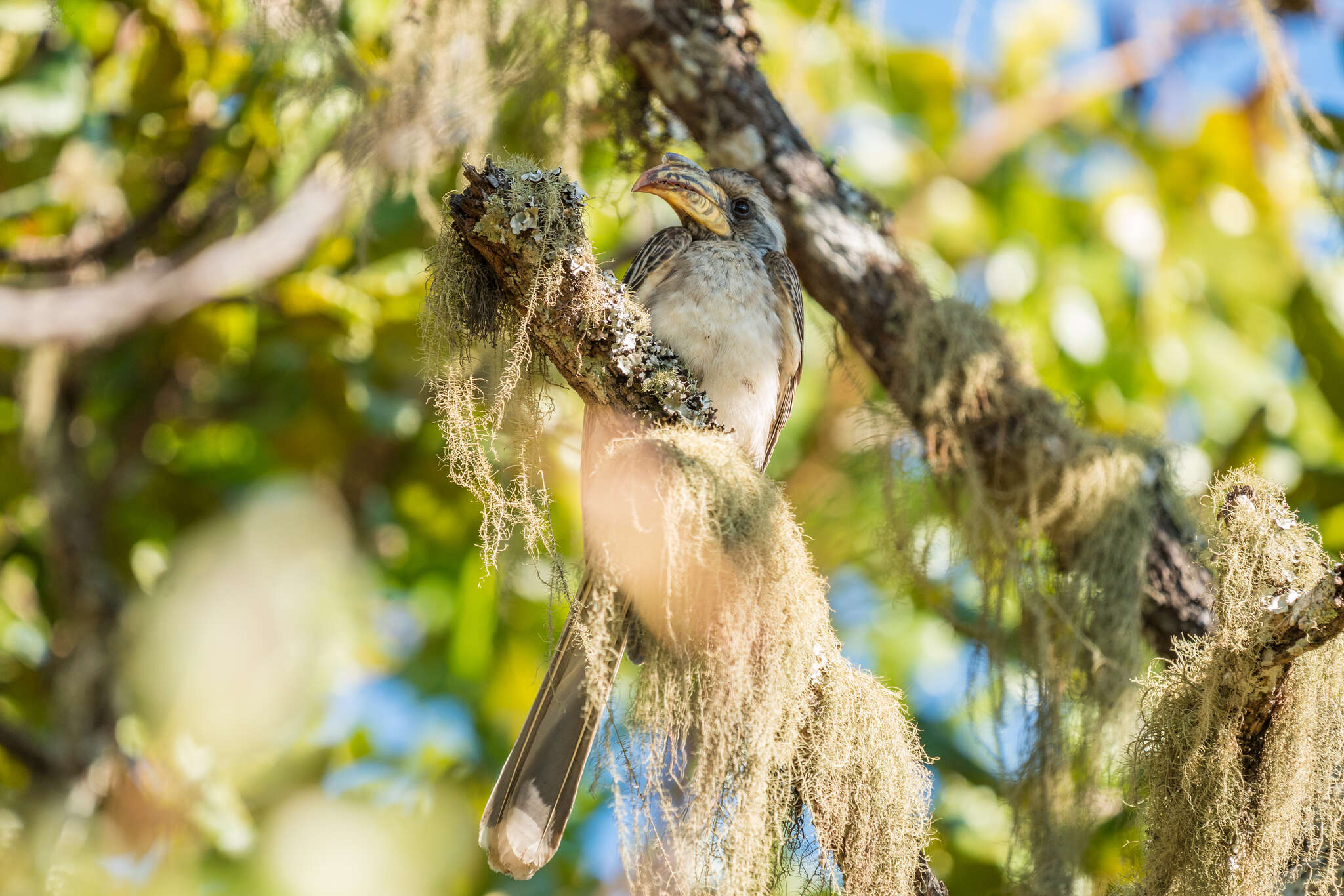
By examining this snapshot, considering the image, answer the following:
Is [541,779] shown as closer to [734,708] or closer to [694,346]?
[734,708]

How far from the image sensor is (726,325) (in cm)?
310

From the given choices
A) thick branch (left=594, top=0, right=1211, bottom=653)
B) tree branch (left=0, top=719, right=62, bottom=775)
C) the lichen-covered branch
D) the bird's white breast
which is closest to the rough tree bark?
the lichen-covered branch

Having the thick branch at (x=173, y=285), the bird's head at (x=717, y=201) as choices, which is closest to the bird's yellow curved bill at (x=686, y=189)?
the bird's head at (x=717, y=201)

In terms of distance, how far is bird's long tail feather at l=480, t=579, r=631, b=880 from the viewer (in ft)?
8.36

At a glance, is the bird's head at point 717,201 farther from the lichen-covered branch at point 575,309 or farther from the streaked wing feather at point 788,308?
the lichen-covered branch at point 575,309

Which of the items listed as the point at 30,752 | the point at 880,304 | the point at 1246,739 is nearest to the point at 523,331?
the point at 1246,739

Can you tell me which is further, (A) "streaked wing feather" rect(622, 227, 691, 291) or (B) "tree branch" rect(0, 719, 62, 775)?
(B) "tree branch" rect(0, 719, 62, 775)

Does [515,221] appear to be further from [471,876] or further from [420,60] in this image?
[471,876]

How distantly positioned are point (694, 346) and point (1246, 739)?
1.60 m

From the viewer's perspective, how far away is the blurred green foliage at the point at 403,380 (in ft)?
12.9

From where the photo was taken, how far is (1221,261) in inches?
215

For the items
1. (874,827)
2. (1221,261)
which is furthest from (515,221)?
(1221,261)

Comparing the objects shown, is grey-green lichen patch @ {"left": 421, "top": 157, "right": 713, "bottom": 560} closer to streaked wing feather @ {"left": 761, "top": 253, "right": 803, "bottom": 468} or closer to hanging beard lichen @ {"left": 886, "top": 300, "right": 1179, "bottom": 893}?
streaked wing feather @ {"left": 761, "top": 253, "right": 803, "bottom": 468}

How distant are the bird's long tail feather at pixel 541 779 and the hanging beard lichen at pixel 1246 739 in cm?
119
